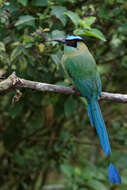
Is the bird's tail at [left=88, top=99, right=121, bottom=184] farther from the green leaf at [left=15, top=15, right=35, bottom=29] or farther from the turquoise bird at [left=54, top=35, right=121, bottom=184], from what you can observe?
the green leaf at [left=15, top=15, right=35, bottom=29]

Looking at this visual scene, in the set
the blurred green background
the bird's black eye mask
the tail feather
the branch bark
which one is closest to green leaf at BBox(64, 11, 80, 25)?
the blurred green background

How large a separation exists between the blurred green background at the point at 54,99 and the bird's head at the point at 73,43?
6 cm

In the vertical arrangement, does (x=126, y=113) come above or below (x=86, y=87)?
below

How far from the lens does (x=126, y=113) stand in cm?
389

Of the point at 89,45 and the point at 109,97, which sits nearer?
the point at 109,97

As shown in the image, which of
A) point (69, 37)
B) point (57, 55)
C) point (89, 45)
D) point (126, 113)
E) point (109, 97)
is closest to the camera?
point (109, 97)

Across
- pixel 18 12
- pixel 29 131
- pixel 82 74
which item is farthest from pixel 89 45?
pixel 29 131

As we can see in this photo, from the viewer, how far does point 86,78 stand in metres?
2.50

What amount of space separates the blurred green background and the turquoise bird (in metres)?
0.09

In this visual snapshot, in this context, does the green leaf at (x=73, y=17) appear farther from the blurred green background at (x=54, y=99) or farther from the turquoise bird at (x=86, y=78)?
the turquoise bird at (x=86, y=78)

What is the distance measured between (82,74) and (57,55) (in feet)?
0.86

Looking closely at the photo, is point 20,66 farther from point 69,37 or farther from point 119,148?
point 119,148

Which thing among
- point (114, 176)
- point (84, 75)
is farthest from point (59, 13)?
point (114, 176)

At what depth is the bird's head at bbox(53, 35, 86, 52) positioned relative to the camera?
2592 mm
